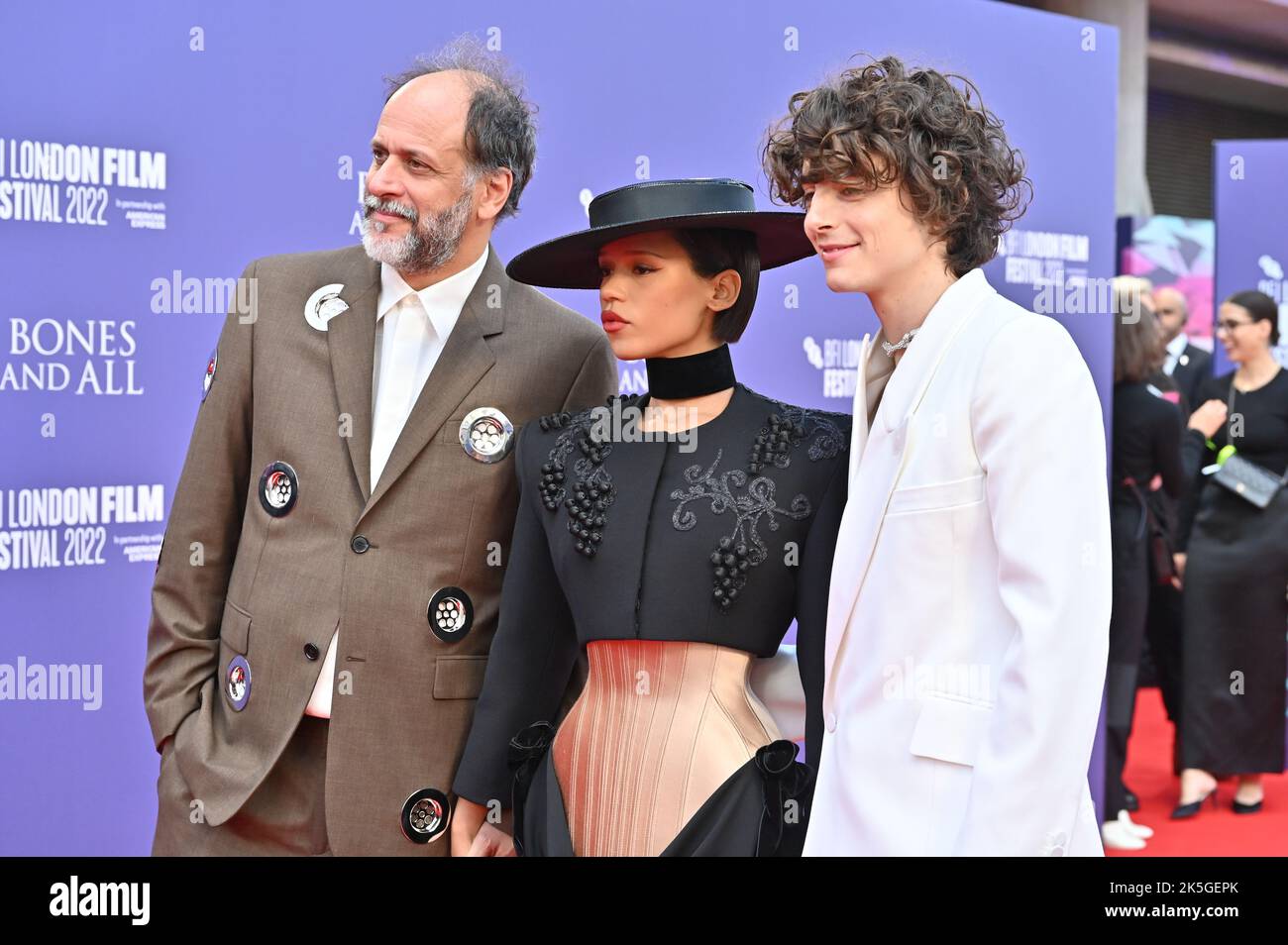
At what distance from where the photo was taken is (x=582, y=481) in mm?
2291

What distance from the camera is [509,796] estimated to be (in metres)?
2.33

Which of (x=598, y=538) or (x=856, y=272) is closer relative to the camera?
(x=856, y=272)

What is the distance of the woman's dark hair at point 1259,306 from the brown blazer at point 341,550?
448 centimetres

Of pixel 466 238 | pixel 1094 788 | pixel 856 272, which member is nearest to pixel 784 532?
pixel 856 272

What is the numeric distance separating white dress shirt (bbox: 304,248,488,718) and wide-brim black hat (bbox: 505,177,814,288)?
0.55 feet

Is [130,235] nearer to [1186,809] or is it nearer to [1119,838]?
[1119,838]

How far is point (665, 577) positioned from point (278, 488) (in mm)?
732

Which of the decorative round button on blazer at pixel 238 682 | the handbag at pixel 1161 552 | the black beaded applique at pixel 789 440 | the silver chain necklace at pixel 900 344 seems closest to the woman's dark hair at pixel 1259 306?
the handbag at pixel 1161 552

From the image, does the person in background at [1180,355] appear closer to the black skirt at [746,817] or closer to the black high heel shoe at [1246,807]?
the black high heel shoe at [1246,807]

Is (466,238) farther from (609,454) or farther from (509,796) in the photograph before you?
(509,796)

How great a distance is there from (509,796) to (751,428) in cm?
77

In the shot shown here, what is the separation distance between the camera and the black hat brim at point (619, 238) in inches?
88.6

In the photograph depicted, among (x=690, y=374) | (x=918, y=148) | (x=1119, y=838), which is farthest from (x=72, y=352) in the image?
(x=1119, y=838)

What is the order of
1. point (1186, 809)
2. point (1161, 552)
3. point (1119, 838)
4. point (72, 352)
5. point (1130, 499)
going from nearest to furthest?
point (72, 352), point (1119, 838), point (1130, 499), point (1186, 809), point (1161, 552)
